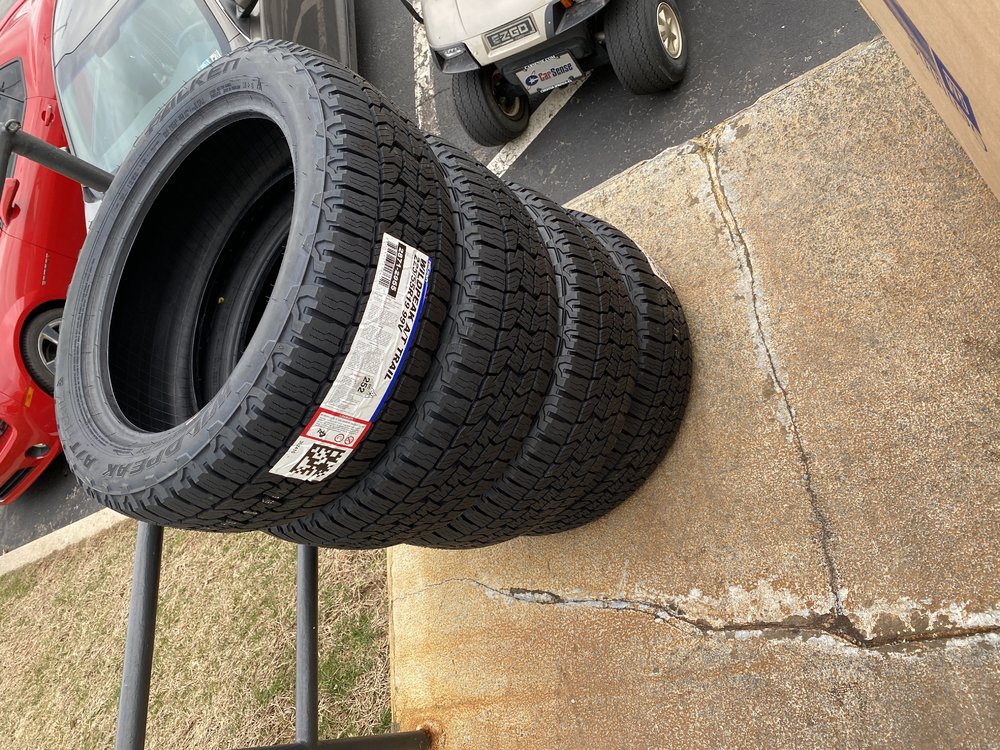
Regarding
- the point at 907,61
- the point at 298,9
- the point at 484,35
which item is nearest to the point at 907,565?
the point at 907,61

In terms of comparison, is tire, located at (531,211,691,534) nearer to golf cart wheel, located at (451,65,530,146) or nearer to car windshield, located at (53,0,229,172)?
golf cart wheel, located at (451,65,530,146)

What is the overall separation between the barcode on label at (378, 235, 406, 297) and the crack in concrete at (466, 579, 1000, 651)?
4.32 feet

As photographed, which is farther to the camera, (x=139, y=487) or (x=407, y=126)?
(x=407, y=126)

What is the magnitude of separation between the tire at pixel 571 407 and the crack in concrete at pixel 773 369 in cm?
44

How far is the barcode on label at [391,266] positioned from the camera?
150 cm

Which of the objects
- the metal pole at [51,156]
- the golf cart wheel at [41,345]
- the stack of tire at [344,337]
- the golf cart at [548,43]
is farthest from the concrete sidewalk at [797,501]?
the golf cart wheel at [41,345]

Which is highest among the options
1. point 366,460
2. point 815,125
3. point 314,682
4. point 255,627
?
point 366,460

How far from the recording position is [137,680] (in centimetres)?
199

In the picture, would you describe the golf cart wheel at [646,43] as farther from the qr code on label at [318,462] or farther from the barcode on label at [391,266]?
the qr code on label at [318,462]

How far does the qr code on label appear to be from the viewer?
5.04 ft

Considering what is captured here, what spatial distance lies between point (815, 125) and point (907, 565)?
1353mm

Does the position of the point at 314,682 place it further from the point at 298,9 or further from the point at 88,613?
the point at 298,9

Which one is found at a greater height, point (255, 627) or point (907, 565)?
point (907, 565)

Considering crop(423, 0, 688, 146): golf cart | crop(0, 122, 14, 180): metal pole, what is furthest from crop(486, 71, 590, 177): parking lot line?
crop(0, 122, 14, 180): metal pole
